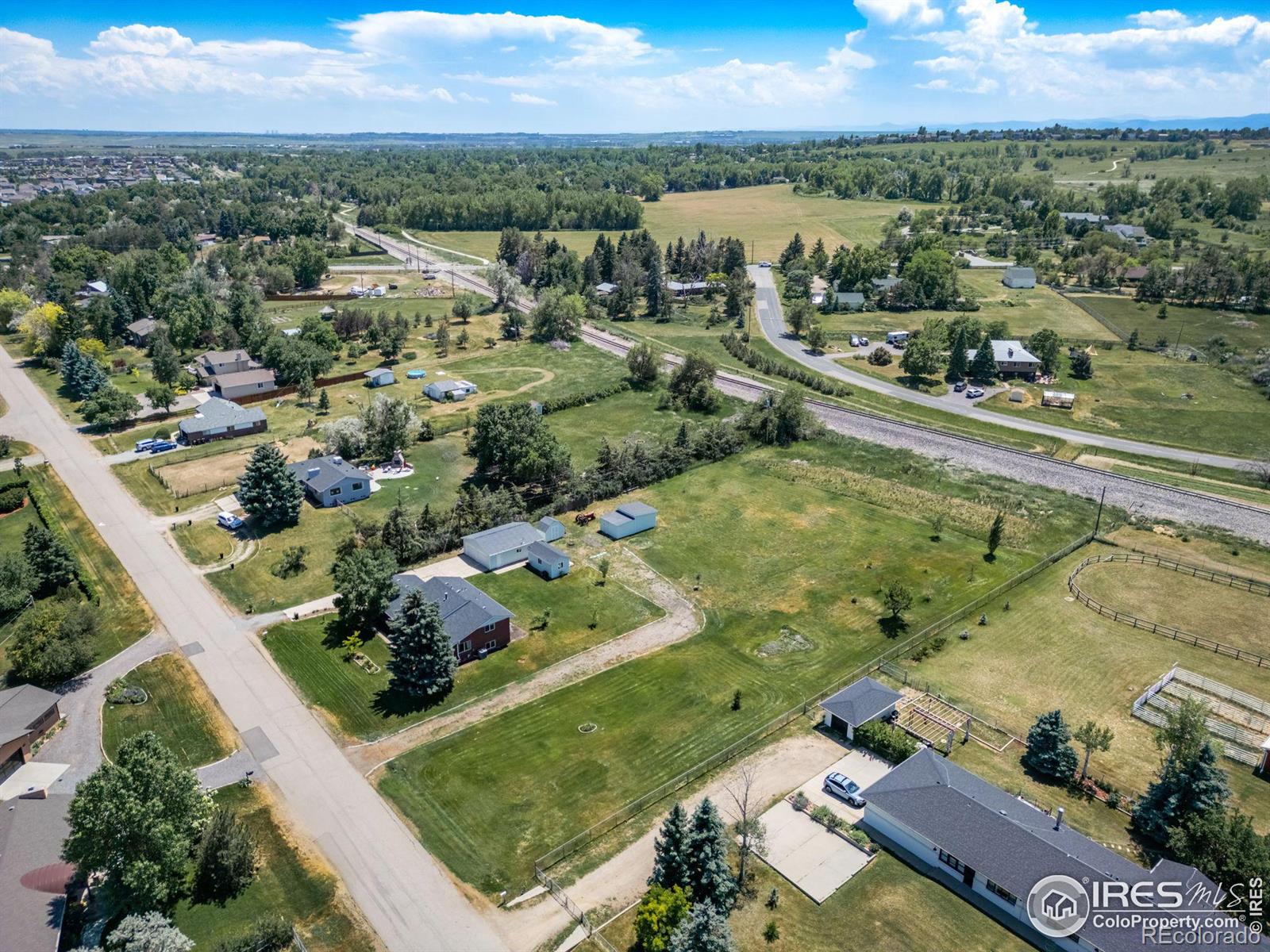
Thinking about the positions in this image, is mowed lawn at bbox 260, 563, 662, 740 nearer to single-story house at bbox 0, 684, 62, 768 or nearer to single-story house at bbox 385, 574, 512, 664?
single-story house at bbox 385, 574, 512, 664

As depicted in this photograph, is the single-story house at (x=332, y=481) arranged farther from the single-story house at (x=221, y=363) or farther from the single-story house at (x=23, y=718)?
the single-story house at (x=221, y=363)

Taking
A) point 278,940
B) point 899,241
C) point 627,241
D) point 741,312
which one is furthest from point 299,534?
point 899,241

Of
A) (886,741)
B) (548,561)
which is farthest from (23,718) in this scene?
(886,741)

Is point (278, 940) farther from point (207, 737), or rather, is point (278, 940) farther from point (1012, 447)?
point (1012, 447)

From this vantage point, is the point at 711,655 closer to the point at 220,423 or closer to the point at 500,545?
the point at 500,545

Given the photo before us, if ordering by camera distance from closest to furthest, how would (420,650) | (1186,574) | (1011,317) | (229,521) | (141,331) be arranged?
(420,650)
(1186,574)
(229,521)
(141,331)
(1011,317)
